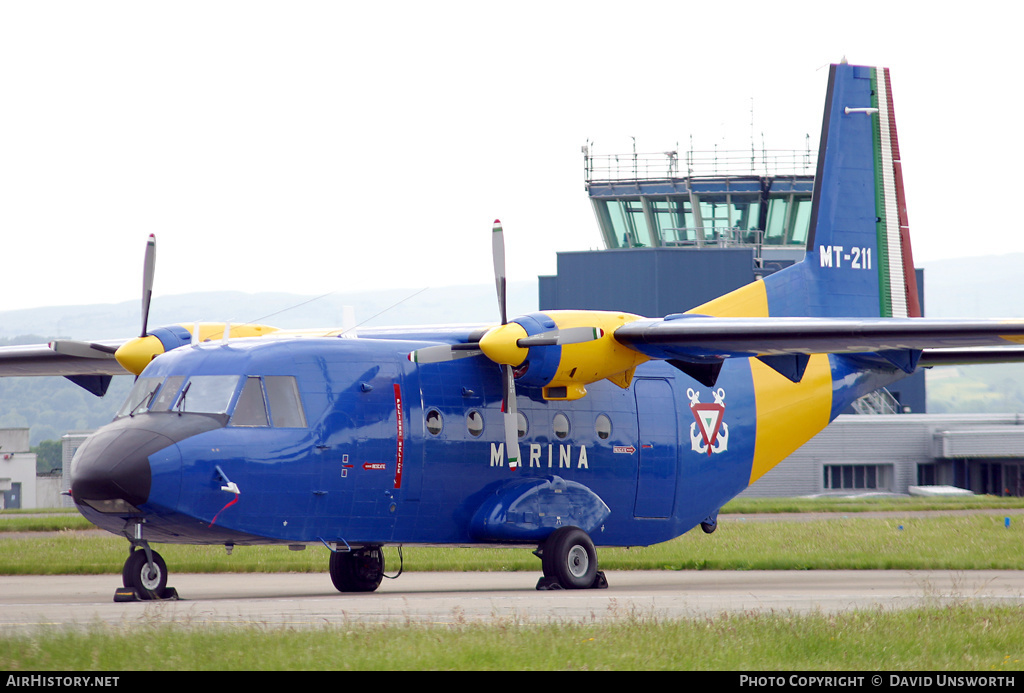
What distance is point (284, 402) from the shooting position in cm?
1405

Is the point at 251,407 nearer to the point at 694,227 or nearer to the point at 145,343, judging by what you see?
the point at 145,343

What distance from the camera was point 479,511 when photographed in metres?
15.8

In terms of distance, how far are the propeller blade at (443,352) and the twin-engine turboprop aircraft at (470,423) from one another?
27mm

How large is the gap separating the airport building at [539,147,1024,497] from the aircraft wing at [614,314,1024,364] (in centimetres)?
3266

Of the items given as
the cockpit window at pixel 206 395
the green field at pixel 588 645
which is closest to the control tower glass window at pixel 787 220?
the green field at pixel 588 645

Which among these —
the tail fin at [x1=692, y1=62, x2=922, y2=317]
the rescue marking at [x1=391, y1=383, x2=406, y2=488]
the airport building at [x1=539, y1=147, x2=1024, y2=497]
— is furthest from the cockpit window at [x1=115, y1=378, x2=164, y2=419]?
the airport building at [x1=539, y1=147, x2=1024, y2=497]

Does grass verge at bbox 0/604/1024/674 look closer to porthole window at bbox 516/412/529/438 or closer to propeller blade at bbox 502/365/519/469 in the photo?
propeller blade at bbox 502/365/519/469

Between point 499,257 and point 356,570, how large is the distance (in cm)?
476

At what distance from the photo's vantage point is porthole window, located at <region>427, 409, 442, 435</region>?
15273 millimetres

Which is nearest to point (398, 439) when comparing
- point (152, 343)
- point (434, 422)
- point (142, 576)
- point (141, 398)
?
point (434, 422)

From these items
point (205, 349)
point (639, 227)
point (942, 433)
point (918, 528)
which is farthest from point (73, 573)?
point (942, 433)

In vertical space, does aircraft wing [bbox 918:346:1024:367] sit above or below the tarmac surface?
above

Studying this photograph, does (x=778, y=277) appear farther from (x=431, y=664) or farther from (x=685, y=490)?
(x=431, y=664)

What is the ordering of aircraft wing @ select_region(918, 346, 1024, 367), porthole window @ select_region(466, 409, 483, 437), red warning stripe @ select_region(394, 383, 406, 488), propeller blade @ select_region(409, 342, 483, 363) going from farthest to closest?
aircraft wing @ select_region(918, 346, 1024, 367) → porthole window @ select_region(466, 409, 483, 437) → propeller blade @ select_region(409, 342, 483, 363) → red warning stripe @ select_region(394, 383, 406, 488)
